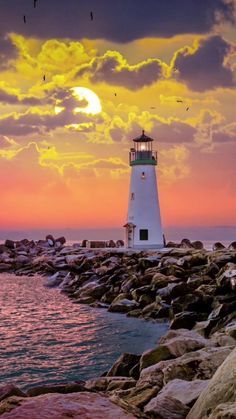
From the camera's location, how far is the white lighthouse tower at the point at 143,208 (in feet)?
123

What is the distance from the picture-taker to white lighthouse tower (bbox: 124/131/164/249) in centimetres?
3738

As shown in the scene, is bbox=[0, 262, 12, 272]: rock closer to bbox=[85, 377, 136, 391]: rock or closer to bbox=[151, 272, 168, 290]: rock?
bbox=[151, 272, 168, 290]: rock

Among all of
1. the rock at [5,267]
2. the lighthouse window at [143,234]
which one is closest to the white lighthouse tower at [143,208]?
the lighthouse window at [143,234]

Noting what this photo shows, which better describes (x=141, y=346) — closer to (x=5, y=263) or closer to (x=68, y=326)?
(x=68, y=326)

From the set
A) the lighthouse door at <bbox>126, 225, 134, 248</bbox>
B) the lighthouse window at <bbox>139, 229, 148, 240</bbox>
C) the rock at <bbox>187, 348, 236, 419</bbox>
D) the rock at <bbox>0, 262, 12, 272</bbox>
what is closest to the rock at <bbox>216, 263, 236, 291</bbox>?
the rock at <bbox>187, 348, 236, 419</bbox>

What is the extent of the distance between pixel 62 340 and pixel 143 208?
23961 mm

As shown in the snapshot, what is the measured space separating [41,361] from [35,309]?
27.6ft

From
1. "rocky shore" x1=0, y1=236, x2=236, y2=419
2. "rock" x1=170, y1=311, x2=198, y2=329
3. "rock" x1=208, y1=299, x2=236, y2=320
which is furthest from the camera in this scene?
"rock" x1=170, y1=311, x2=198, y2=329

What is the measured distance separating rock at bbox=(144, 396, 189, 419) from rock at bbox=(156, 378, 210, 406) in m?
0.15

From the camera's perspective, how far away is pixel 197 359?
7332mm

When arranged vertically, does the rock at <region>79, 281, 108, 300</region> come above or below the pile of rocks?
above

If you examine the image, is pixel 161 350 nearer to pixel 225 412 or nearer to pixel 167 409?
pixel 167 409

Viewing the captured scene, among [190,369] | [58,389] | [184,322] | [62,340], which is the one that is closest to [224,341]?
[190,369]

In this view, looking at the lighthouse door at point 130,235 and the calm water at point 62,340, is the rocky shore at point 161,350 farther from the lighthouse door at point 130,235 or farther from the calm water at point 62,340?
the lighthouse door at point 130,235
